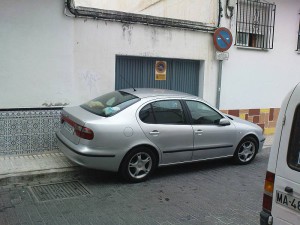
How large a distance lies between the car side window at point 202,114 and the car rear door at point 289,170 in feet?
11.6

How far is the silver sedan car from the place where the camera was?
555 centimetres

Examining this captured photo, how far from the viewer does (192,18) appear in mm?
10156

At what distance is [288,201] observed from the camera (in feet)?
9.39

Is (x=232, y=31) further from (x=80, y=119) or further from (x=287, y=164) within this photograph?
(x=287, y=164)

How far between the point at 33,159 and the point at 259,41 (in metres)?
6.85

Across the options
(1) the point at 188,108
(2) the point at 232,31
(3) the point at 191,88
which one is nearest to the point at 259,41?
(2) the point at 232,31

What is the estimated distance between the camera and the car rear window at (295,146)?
2.82 meters

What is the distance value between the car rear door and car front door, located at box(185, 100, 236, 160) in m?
3.42

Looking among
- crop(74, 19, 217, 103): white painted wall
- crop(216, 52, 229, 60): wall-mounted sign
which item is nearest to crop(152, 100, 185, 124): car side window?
crop(74, 19, 217, 103): white painted wall

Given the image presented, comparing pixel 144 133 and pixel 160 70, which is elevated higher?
pixel 160 70

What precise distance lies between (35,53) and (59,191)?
2.84m

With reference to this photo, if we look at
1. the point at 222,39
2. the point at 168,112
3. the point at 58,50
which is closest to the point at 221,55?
the point at 222,39

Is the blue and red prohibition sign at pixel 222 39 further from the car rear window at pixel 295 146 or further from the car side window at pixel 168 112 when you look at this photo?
the car rear window at pixel 295 146

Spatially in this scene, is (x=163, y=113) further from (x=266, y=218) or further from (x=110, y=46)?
(x=266, y=218)
